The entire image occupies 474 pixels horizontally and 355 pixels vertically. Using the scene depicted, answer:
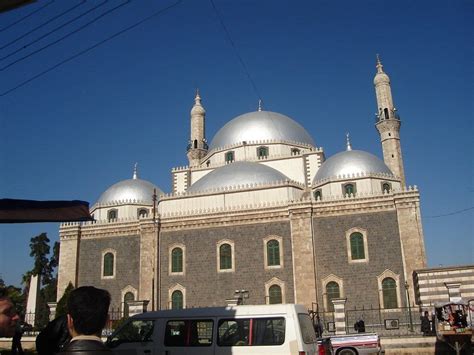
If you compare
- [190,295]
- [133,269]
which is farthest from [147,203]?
[190,295]

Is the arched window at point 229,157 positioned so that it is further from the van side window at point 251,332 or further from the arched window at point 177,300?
the van side window at point 251,332

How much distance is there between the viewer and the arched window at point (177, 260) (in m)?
24.0

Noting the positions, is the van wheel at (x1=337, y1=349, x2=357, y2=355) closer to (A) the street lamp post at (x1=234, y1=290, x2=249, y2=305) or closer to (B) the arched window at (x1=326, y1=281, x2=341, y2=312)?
(B) the arched window at (x1=326, y1=281, x2=341, y2=312)

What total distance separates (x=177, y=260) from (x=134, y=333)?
16.7 metres

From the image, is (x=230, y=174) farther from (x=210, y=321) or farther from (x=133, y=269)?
(x=210, y=321)

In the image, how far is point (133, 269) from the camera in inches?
968

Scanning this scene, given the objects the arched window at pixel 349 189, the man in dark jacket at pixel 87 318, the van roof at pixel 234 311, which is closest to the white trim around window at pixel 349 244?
the arched window at pixel 349 189

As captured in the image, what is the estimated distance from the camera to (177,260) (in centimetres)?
2409

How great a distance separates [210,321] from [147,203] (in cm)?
2305

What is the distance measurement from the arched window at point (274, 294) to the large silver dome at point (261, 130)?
11192 millimetres

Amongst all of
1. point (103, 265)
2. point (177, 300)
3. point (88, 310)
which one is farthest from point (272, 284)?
point (88, 310)

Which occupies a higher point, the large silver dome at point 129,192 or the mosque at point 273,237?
the large silver dome at point 129,192

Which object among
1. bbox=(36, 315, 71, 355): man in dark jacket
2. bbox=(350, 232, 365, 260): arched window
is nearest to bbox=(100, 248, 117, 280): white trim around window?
bbox=(350, 232, 365, 260): arched window

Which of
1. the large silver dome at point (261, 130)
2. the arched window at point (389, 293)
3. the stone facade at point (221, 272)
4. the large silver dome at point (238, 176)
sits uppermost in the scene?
the large silver dome at point (261, 130)
